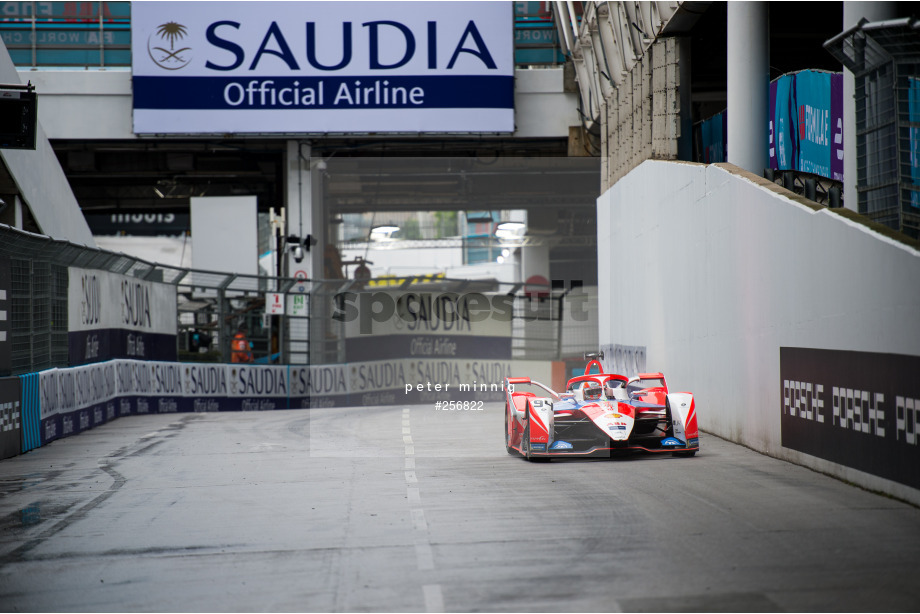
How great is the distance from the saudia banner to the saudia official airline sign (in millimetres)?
5308

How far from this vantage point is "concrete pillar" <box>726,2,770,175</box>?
15.9 m

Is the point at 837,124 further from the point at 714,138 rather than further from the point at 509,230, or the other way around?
the point at 509,230

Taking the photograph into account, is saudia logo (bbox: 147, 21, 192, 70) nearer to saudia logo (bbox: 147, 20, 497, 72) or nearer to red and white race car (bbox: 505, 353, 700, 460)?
saudia logo (bbox: 147, 20, 497, 72)

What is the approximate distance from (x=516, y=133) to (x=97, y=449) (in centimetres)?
1645

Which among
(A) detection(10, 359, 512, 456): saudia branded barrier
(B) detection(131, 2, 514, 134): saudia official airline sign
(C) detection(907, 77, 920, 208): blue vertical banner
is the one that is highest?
(B) detection(131, 2, 514, 134): saudia official airline sign

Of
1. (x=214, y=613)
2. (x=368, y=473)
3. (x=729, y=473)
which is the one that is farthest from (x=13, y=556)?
(x=729, y=473)

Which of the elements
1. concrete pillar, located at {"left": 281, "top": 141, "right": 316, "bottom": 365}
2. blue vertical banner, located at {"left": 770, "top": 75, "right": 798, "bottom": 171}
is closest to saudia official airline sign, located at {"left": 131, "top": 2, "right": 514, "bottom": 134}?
concrete pillar, located at {"left": 281, "top": 141, "right": 316, "bottom": 365}

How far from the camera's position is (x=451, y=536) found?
309 inches

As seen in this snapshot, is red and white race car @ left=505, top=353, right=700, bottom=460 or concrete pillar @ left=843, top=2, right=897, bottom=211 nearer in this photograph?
concrete pillar @ left=843, top=2, right=897, bottom=211

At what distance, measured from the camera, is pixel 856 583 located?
19.7 feet

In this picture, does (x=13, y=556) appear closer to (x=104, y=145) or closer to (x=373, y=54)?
(x=373, y=54)

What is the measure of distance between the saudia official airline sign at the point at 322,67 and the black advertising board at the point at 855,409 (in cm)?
1777

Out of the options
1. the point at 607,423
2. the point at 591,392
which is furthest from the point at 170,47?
the point at 607,423

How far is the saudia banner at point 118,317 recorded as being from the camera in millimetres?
19047
